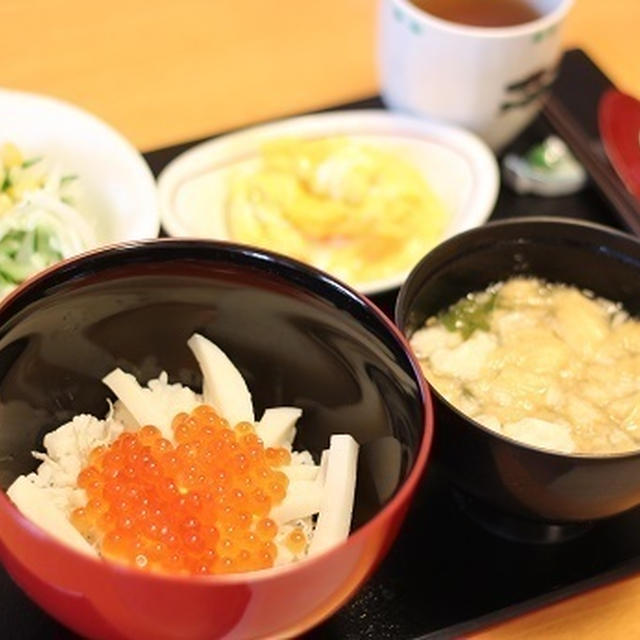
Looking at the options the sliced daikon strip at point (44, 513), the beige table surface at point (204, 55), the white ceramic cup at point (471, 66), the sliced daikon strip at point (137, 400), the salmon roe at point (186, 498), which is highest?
the white ceramic cup at point (471, 66)

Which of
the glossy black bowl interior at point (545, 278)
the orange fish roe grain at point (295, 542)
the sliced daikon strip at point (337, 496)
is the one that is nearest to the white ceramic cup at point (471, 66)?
the glossy black bowl interior at point (545, 278)

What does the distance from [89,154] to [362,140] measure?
333mm

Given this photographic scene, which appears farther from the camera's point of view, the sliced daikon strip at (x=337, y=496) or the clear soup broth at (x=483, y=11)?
the clear soup broth at (x=483, y=11)

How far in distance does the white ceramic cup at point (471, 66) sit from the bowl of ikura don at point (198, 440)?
1.51 feet

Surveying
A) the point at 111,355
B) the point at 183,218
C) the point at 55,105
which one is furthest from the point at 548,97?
the point at 111,355

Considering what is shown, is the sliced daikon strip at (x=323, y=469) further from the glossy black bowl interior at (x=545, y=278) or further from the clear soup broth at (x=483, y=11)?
the clear soup broth at (x=483, y=11)

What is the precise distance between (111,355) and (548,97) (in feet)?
2.33

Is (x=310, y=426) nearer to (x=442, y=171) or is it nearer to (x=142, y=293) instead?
(x=142, y=293)

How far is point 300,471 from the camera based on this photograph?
0.86 meters

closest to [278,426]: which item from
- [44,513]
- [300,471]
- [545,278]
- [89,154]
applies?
[300,471]

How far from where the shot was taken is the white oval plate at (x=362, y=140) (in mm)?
1197

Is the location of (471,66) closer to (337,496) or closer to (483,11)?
(483,11)

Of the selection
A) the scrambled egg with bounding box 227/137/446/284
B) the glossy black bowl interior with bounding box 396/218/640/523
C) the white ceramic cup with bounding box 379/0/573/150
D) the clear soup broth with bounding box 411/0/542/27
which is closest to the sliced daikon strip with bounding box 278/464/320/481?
the glossy black bowl interior with bounding box 396/218/640/523

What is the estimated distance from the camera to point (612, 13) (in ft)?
5.27
